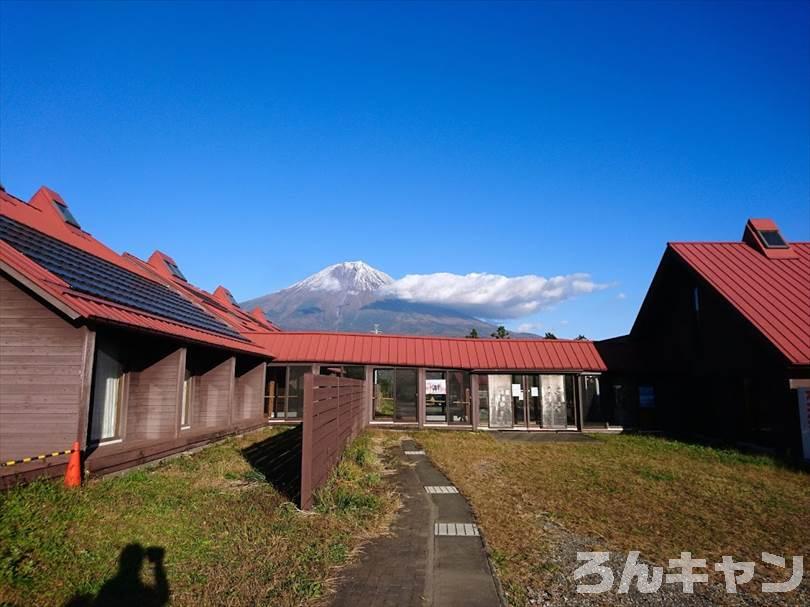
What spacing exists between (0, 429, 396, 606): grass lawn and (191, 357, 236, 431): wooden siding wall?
693 cm

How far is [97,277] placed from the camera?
1167cm

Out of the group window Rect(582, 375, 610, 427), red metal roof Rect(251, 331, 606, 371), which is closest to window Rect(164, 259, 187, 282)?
red metal roof Rect(251, 331, 606, 371)

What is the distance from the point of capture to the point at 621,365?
22453mm

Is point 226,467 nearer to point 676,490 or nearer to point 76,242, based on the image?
point 76,242

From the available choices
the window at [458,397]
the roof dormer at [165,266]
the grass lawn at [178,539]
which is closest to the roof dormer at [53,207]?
the roof dormer at [165,266]

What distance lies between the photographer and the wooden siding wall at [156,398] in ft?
39.0

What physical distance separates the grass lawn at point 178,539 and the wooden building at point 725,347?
12965 millimetres

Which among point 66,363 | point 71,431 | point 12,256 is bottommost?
point 71,431

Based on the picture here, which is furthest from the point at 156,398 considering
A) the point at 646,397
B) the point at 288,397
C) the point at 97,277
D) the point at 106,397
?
the point at 646,397

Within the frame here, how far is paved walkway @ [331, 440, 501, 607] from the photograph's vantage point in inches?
185

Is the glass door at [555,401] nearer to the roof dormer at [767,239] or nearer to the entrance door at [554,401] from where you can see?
the entrance door at [554,401]

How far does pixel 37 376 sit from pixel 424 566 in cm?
810

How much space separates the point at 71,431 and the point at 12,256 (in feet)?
11.5

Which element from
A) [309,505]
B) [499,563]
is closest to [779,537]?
[499,563]
